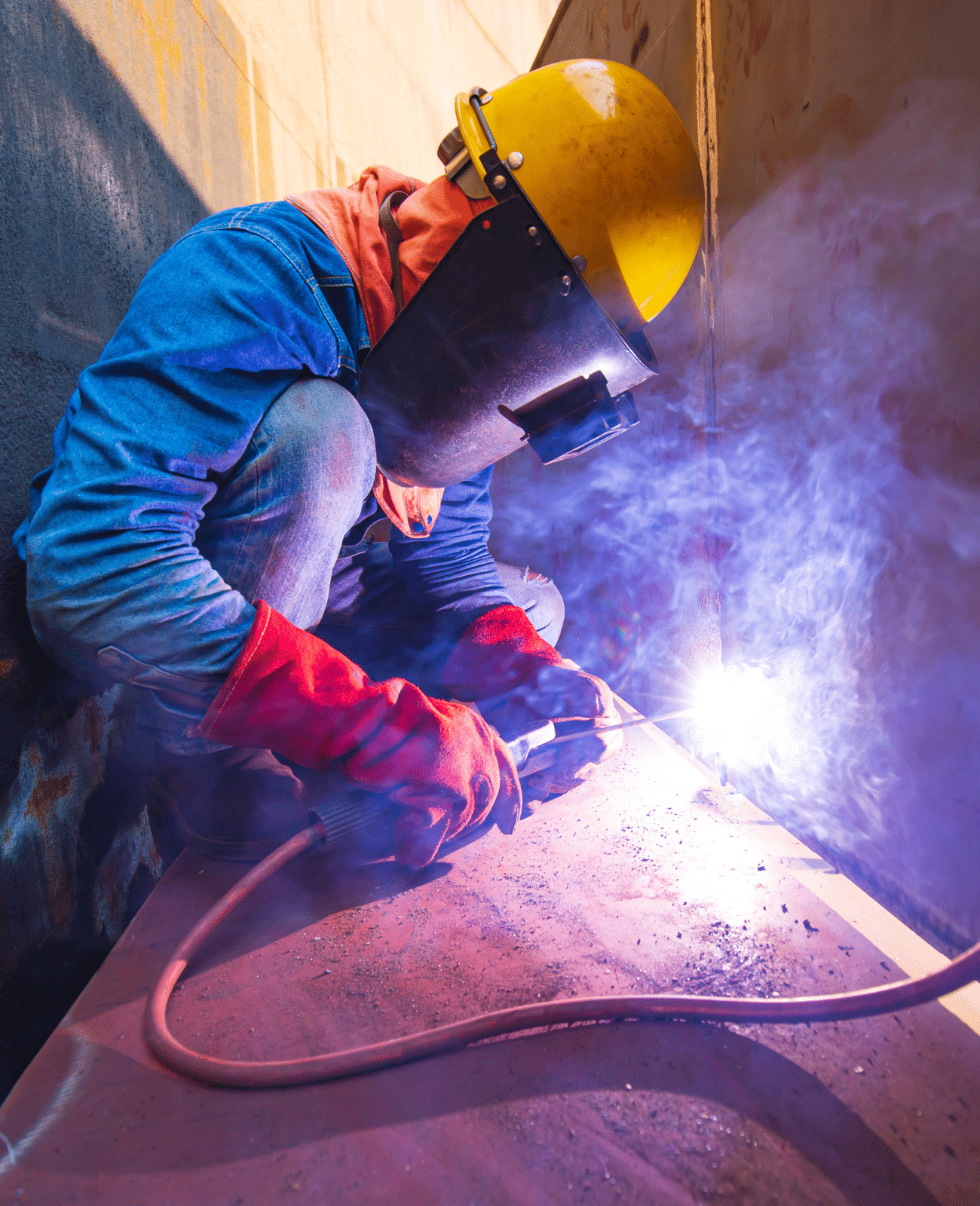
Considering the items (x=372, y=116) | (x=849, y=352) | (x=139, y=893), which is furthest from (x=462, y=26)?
(x=139, y=893)

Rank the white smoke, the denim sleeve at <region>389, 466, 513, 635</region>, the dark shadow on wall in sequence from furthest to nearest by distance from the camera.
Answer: the denim sleeve at <region>389, 466, 513, 635</region>, the dark shadow on wall, the white smoke

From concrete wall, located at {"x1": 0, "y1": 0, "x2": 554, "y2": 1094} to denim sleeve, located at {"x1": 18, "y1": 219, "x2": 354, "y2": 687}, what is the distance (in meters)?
0.16

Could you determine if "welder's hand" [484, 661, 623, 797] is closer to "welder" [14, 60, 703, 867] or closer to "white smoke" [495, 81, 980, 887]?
"welder" [14, 60, 703, 867]

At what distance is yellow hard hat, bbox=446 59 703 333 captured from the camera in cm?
97

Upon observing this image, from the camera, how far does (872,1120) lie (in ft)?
2.01

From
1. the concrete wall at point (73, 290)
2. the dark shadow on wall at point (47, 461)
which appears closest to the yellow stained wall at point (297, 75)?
the concrete wall at point (73, 290)

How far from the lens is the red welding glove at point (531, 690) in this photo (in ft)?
4.17


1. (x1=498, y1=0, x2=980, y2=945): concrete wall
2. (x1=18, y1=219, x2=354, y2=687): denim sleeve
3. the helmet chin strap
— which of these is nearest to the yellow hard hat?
the helmet chin strap

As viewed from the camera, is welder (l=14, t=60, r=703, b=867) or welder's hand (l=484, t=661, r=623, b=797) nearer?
welder (l=14, t=60, r=703, b=867)

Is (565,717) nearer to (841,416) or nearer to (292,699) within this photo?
(292,699)

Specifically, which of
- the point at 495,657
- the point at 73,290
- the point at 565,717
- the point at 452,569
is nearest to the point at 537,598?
the point at 452,569

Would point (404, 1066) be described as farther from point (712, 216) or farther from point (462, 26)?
point (462, 26)

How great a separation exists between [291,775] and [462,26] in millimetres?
4249

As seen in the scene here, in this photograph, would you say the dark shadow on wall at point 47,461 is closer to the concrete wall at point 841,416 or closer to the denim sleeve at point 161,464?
the denim sleeve at point 161,464
